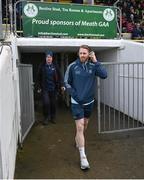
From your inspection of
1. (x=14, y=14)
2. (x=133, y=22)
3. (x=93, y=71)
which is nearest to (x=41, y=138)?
(x=93, y=71)

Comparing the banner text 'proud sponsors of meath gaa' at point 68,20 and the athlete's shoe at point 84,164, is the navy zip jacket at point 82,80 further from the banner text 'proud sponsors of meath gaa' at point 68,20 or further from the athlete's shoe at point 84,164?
the banner text 'proud sponsors of meath gaa' at point 68,20

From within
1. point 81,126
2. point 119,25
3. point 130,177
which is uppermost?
point 119,25

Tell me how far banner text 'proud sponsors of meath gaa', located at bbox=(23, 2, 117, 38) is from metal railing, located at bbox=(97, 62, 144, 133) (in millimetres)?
1213

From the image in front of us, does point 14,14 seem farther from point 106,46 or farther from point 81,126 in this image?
Result: point 81,126

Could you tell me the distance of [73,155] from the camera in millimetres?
7641

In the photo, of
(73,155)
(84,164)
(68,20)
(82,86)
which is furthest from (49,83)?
(84,164)

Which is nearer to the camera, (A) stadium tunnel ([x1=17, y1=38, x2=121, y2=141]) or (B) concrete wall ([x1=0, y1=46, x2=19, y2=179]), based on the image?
(B) concrete wall ([x1=0, y1=46, x2=19, y2=179])

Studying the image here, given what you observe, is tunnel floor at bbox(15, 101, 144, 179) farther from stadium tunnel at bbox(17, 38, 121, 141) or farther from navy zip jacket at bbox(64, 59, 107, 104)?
navy zip jacket at bbox(64, 59, 107, 104)

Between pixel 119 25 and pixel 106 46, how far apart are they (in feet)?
2.59

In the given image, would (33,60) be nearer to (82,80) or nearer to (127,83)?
(127,83)

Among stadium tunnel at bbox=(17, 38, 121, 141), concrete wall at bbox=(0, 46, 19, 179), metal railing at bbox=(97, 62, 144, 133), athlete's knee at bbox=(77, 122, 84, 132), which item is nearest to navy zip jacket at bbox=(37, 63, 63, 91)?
stadium tunnel at bbox=(17, 38, 121, 141)

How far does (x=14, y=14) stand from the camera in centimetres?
1091

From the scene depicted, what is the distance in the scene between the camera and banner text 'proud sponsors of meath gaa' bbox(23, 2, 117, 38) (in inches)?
440

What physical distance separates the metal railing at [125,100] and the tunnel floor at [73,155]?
46 centimetres
